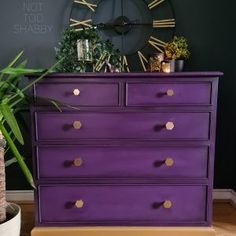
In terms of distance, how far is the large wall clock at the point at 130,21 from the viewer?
2074mm

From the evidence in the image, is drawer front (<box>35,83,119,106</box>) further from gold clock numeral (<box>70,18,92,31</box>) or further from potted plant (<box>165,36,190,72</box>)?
gold clock numeral (<box>70,18,92,31</box>)

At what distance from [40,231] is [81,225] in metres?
0.25

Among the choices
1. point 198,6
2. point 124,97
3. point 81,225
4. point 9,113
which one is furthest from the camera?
point 198,6

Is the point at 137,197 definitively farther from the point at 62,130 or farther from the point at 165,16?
the point at 165,16

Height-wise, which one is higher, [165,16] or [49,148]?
[165,16]

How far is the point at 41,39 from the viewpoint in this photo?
6.91 feet

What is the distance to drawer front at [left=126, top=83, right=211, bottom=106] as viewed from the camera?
1557 mm

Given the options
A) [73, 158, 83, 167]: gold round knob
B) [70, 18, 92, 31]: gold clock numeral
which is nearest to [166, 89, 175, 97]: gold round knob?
[73, 158, 83, 167]: gold round knob

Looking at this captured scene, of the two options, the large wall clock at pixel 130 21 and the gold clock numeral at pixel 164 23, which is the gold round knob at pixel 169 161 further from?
the gold clock numeral at pixel 164 23

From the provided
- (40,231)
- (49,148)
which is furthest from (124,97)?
(40,231)

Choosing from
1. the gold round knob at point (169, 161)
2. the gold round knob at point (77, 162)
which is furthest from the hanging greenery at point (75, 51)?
the gold round knob at point (169, 161)

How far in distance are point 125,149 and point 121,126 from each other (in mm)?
139

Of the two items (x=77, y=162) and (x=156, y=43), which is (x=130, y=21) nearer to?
(x=156, y=43)

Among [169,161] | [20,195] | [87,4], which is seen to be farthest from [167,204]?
[87,4]
